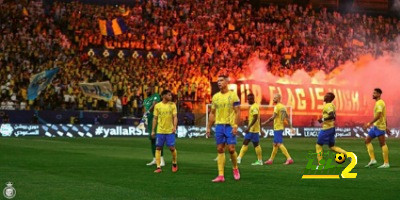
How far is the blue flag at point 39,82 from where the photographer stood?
39.7 m

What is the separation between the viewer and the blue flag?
39.7 meters

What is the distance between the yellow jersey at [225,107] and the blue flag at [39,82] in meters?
25.1

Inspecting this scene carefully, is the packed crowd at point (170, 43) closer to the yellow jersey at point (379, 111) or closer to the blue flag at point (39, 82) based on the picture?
the blue flag at point (39, 82)

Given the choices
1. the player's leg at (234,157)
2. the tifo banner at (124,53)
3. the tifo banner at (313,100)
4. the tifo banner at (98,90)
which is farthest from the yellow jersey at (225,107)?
the tifo banner at (124,53)

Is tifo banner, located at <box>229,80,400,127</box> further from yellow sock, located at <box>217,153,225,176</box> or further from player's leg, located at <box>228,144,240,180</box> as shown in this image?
yellow sock, located at <box>217,153,225,176</box>

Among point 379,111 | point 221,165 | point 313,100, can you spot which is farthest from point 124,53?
point 221,165

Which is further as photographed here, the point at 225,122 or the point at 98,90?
the point at 98,90

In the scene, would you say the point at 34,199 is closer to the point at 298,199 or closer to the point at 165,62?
the point at 298,199

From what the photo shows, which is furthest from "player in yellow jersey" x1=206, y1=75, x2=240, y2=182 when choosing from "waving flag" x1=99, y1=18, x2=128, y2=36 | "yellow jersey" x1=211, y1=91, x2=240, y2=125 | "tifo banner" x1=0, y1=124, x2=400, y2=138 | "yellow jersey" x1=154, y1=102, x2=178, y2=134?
"waving flag" x1=99, y1=18, x2=128, y2=36

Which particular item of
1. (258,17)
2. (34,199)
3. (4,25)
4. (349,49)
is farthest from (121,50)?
(34,199)

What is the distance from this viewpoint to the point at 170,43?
5028 centimetres

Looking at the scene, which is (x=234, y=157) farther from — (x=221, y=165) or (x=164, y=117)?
(x=164, y=117)

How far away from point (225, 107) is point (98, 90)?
26.8 meters

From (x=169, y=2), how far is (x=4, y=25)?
14.0m
